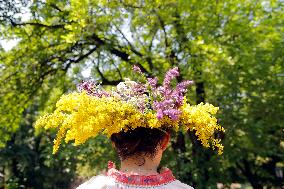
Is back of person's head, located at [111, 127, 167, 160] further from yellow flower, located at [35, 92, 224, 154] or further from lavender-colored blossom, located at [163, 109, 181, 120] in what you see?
lavender-colored blossom, located at [163, 109, 181, 120]

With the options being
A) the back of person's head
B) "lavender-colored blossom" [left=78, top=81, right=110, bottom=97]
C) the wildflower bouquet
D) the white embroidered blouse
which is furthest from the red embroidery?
"lavender-colored blossom" [left=78, top=81, right=110, bottom=97]

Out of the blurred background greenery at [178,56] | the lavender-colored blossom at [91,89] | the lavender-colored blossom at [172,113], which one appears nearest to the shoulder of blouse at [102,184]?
the lavender-colored blossom at [172,113]

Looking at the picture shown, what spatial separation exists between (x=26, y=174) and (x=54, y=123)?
27.4m

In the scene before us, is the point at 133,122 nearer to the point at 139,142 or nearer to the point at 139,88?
the point at 139,142

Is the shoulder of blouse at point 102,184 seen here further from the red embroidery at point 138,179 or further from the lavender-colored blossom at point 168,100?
the lavender-colored blossom at point 168,100

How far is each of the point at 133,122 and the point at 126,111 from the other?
0.10 metres

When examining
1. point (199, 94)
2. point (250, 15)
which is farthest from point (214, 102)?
point (250, 15)

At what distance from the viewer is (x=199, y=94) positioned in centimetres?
1148

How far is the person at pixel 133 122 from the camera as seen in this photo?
268cm

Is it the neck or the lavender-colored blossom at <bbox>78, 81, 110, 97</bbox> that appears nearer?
the neck

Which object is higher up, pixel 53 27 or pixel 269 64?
pixel 53 27

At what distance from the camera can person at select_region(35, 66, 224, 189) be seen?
2.68 m

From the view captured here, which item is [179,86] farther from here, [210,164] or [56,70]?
[56,70]

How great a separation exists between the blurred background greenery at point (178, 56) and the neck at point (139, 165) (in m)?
6.81
